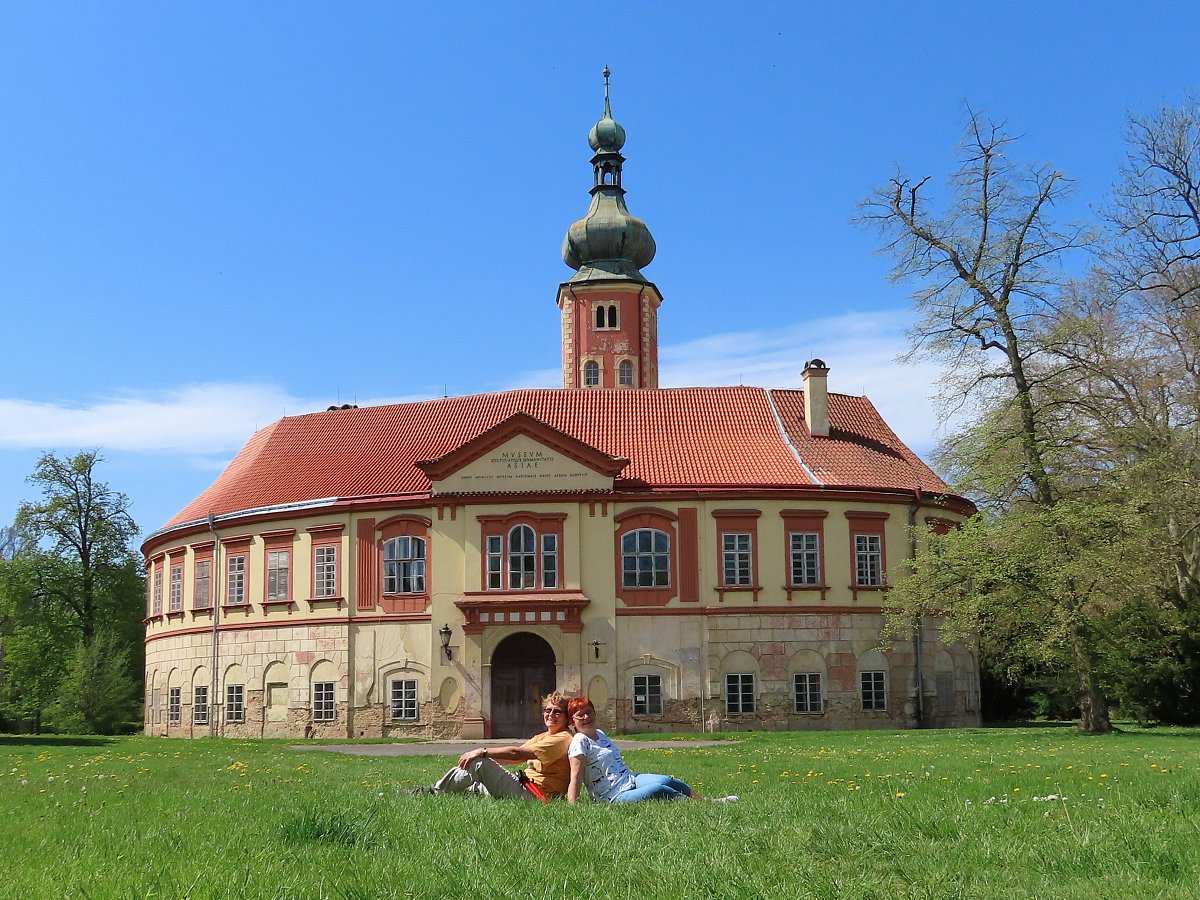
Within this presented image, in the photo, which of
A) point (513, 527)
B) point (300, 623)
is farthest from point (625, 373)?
point (300, 623)

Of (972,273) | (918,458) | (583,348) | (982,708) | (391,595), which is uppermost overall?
(583,348)

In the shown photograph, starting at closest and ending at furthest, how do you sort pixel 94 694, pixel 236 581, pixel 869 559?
pixel 869 559
pixel 236 581
pixel 94 694

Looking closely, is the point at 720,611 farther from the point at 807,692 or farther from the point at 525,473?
the point at 525,473

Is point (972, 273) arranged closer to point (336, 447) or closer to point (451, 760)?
point (451, 760)

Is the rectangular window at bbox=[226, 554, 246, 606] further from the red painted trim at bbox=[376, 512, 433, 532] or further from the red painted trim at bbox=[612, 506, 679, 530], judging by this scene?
the red painted trim at bbox=[612, 506, 679, 530]

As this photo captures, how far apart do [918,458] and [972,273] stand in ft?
38.8

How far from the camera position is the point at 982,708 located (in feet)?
141

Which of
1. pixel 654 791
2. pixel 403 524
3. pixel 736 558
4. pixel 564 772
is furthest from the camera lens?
pixel 403 524

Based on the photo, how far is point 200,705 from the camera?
40.1 m


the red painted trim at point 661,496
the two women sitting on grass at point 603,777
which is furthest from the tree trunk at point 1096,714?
the two women sitting on grass at point 603,777

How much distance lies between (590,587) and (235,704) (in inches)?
463

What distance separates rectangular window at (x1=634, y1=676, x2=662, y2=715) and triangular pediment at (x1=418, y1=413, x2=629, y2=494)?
5.37m

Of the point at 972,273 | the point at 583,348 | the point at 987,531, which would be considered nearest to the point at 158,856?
the point at 987,531

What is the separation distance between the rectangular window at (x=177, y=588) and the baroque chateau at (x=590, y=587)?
262cm
